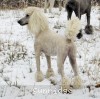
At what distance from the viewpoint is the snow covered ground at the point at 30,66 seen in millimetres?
5578

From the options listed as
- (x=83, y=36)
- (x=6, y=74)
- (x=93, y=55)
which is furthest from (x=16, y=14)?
(x=6, y=74)

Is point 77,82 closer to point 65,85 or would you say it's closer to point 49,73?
point 65,85

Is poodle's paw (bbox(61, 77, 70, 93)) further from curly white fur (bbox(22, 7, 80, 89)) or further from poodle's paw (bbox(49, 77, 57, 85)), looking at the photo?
poodle's paw (bbox(49, 77, 57, 85))

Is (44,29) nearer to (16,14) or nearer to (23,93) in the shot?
(23,93)

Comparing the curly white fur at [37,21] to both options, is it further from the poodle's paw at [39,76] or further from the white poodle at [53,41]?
the poodle's paw at [39,76]

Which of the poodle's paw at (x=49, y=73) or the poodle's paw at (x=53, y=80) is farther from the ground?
the poodle's paw at (x=49, y=73)

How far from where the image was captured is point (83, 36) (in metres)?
8.91

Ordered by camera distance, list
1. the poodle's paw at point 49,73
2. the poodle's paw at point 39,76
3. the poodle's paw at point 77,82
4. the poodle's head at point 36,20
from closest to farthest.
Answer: the poodle's paw at point 77,82 < the poodle's head at point 36,20 < the poodle's paw at point 39,76 < the poodle's paw at point 49,73

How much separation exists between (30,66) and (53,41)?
111 cm

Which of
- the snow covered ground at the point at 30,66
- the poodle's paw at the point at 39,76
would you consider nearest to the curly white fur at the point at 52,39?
the poodle's paw at the point at 39,76

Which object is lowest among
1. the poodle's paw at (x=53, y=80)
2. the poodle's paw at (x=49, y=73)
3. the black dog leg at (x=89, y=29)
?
the poodle's paw at (x=53, y=80)

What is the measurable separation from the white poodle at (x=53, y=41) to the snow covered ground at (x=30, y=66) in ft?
0.66

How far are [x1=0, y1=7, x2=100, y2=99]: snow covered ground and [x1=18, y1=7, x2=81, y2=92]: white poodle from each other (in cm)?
20

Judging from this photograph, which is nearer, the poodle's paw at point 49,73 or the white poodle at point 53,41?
the white poodle at point 53,41
